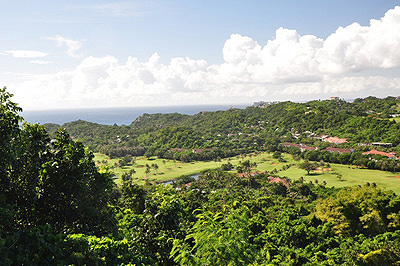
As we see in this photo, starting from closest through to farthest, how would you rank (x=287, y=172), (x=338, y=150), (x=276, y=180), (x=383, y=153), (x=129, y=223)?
(x=129, y=223) → (x=276, y=180) → (x=287, y=172) → (x=383, y=153) → (x=338, y=150)

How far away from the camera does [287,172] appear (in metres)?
78.0

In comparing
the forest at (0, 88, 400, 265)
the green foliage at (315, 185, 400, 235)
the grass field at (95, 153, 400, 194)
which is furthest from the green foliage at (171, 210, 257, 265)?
the grass field at (95, 153, 400, 194)

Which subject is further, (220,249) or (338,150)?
(338,150)

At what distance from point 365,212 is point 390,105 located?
162208 millimetres

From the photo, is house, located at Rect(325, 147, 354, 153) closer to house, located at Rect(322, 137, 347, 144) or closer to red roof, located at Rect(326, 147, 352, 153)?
red roof, located at Rect(326, 147, 352, 153)

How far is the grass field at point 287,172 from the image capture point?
6213 cm

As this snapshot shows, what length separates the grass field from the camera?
2446 inches

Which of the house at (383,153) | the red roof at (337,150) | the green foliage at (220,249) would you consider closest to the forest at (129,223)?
the green foliage at (220,249)

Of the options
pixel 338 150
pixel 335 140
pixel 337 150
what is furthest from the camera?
pixel 335 140

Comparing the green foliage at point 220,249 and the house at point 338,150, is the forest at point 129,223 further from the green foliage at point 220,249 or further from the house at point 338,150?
the house at point 338,150

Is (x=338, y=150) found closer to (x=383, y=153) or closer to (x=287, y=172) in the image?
(x=383, y=153)

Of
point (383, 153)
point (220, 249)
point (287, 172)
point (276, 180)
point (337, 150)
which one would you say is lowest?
point (287, 172)

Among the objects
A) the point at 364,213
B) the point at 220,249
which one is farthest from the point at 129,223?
the point at 364,213

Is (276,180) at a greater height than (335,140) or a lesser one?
lesser
